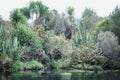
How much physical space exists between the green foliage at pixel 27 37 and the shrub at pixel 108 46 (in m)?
8.98

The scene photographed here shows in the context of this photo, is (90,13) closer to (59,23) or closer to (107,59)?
(59,23)

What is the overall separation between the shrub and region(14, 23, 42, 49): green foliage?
898 centimetres

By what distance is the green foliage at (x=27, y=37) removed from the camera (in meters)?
54.6

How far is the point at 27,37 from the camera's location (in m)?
Answer: 55.1

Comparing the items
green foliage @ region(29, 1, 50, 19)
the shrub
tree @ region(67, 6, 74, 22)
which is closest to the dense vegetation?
the shrub

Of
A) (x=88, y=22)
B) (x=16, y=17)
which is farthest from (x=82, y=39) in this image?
(x=88, y=22)

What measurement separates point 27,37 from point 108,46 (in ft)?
39.4

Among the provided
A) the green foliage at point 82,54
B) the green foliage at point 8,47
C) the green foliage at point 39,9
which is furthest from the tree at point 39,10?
the green foliage at point 8,47

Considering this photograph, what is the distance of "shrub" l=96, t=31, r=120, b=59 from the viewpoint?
175 ft

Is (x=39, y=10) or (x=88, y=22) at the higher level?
(x=39, y=10)

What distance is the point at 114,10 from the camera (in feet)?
212

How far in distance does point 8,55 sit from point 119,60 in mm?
16485

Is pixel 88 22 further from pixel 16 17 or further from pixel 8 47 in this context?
pixel 8 47

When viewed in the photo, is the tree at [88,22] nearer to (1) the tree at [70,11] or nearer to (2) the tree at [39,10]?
(1) the tree at [70,11]
